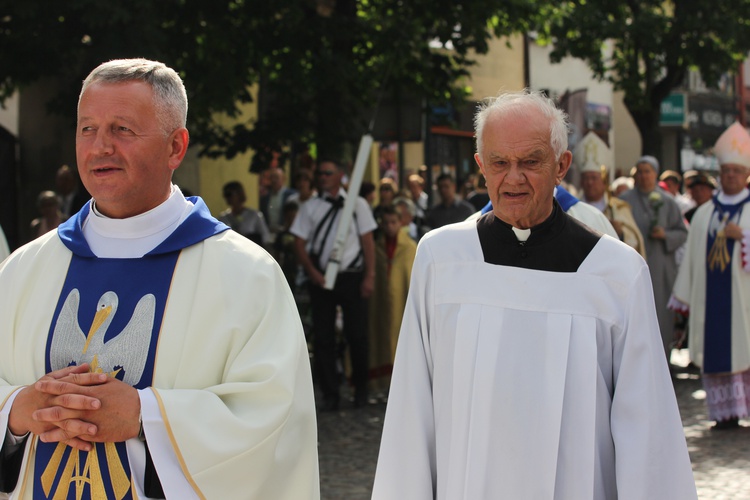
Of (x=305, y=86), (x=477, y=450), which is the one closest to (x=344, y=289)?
(x=305, y=86)

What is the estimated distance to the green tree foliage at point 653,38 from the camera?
19953 millimetres

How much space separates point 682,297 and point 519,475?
6981 mm

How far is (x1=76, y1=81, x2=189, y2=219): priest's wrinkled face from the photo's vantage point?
3137 millimetres

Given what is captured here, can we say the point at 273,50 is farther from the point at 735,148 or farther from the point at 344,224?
the point at 735,148

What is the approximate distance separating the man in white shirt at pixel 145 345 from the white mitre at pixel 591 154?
6618mm

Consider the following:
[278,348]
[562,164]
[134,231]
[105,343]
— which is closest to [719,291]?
[562,164]

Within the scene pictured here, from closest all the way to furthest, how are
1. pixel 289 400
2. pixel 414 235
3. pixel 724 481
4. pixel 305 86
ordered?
pixel 289 400 < pixel 724 481 < pixel 305 86 < pixel 414 235

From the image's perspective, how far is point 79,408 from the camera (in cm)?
294

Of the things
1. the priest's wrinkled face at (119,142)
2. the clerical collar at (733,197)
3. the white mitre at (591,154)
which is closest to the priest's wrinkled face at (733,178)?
the clerical collar at (733,197)

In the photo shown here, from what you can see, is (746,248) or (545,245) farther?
(746,248)

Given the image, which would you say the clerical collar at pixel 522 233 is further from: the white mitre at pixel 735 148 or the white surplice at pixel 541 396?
the white mitre at pixel 735 148

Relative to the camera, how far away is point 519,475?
3.48m

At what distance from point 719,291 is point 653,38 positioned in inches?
440

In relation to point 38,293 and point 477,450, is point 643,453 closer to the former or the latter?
point 477,450
